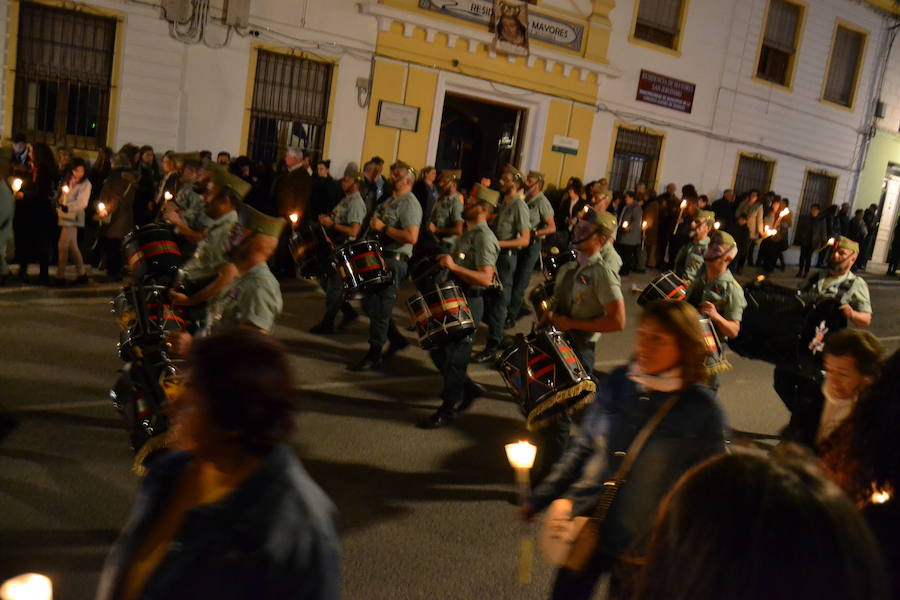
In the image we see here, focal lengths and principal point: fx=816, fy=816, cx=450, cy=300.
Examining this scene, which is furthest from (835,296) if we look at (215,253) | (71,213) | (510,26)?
(510,26)

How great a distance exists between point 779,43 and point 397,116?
11.8 m

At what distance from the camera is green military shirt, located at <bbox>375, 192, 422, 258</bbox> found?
27.8ft

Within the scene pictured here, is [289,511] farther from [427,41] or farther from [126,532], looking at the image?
[427,41]

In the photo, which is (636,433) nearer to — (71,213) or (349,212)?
(349,212)

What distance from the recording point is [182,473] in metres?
2.06

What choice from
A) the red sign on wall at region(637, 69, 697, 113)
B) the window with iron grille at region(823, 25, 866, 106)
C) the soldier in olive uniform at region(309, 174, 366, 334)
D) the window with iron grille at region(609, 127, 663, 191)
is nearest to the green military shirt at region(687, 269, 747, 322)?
the soldier in olive uniform at region(309, 174, 366, 334)

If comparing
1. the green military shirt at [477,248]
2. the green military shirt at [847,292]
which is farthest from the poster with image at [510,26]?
the green military shirt at [847,292]

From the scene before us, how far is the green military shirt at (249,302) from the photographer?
186 inches

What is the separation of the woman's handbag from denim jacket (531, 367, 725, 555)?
0.02 meters

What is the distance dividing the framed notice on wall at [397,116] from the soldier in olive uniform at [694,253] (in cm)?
817

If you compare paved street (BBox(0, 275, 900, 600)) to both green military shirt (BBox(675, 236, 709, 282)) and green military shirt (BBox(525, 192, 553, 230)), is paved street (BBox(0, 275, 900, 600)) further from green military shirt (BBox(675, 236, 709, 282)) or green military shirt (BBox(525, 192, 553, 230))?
green military shirt (BBox(525, 192, 553, 230))

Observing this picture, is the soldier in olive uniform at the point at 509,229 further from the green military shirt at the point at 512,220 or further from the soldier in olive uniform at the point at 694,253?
the soldier in olive uniform at the point at 694,253

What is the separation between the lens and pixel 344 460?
5828mm

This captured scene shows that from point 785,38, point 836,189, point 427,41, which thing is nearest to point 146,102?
point 427,41
